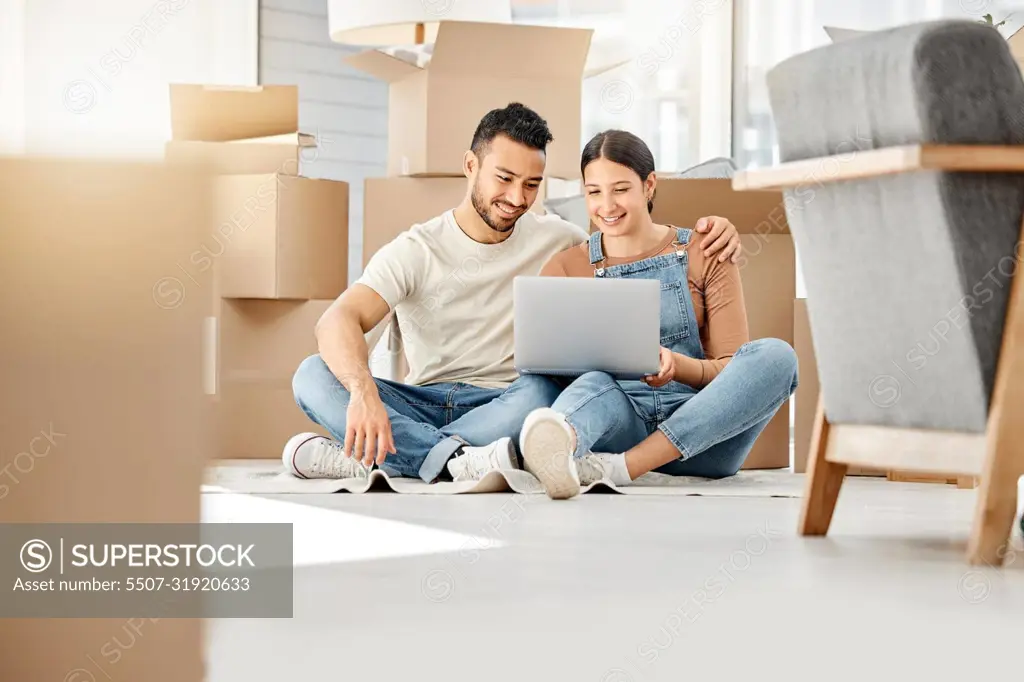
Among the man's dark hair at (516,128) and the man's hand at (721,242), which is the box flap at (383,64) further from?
the man's hand at (721,242)

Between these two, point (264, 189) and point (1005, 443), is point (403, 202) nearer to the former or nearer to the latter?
point (264, 189)

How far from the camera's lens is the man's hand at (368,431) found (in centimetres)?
237

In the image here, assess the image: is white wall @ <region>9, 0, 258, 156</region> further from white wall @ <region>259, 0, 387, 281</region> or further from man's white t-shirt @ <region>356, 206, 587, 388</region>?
man's white t-shirt @ <region>356, 206, 587, 388</region>

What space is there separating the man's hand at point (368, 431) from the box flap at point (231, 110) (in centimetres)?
125

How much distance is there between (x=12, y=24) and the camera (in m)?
3.63

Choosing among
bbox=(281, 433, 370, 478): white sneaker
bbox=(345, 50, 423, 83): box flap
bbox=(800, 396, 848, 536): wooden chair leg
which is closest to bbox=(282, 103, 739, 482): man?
bbox=(281, 433, 370, 478): white sneaker

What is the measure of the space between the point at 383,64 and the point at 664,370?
1.26 meters

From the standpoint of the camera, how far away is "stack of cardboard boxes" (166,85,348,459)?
336 centimetres

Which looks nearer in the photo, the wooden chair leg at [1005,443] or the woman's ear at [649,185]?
the wooden chair leg at [1005,443]

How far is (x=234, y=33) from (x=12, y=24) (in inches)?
29.6

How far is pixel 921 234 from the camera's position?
5.24 ft

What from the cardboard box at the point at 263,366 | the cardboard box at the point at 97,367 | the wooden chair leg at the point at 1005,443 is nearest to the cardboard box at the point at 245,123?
the cardboard box at the point at 263,366

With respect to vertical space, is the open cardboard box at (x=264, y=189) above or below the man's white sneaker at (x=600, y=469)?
above

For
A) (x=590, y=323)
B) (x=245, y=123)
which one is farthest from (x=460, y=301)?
(x=245, y=123)
